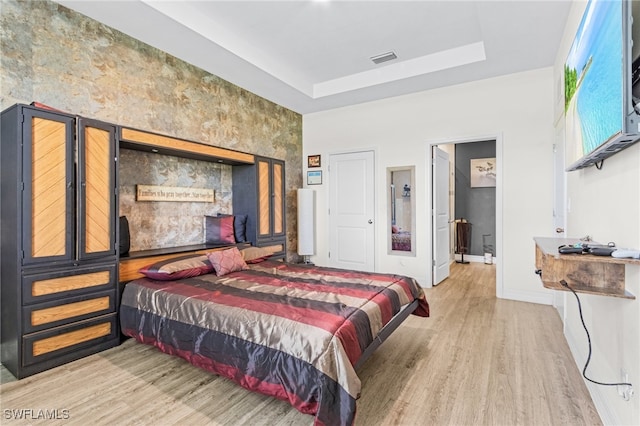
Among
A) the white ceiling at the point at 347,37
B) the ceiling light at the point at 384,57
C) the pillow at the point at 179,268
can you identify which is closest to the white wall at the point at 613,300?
the white ceiling at the point at 347,37

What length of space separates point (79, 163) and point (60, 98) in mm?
717

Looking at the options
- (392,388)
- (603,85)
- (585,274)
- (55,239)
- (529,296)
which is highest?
(603,85)

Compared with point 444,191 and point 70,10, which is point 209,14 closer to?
point 70,10

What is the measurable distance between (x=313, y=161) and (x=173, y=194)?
273 centimetres

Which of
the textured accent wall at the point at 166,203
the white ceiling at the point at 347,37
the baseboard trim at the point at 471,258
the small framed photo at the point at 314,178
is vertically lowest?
the baseboard trim at the point at 471,258

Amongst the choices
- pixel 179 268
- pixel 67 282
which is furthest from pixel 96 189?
pixel 179 268

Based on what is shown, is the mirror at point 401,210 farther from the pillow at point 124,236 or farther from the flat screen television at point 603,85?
the pillow at point 124,236

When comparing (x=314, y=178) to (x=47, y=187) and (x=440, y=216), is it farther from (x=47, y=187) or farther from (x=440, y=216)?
(x=47, y=187)

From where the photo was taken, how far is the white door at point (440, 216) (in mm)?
4676

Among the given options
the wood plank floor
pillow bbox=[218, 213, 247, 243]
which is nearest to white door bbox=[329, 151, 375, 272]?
pillow bbox=[218, 213, 247, 243]

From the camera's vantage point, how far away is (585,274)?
1.46 m

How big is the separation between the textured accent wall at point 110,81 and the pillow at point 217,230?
578 mm

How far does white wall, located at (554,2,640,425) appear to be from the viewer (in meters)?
1.32

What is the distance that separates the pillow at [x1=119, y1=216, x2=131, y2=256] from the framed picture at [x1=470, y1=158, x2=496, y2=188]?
20.8ft
